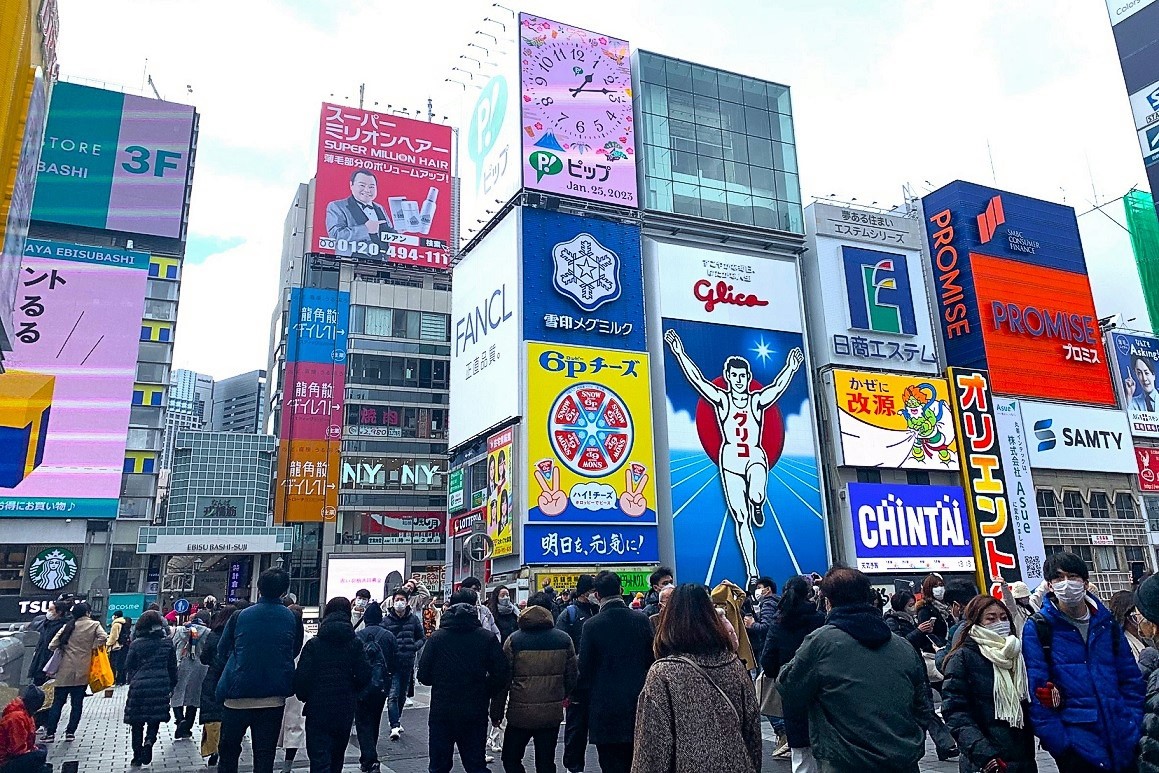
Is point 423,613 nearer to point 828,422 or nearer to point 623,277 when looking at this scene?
point 623,277

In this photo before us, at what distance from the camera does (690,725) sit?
3.70m

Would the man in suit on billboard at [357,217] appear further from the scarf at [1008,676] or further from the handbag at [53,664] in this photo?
the scarf at [1008,676]

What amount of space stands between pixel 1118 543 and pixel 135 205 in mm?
55227

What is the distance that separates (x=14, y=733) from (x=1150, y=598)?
19.4ft

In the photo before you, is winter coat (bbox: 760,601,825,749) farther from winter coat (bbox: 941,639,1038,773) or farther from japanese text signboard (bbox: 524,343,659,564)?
japanese text signboard (bbox: 524,343,659,564)

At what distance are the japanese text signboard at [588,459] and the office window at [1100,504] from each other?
23.4 meters

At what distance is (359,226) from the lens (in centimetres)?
5566

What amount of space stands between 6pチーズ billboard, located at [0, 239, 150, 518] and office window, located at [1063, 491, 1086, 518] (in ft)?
154

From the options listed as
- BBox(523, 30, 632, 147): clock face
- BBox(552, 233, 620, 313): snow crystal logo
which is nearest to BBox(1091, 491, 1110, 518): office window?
BBox(552, 233, 620, 313): snow crystal logo

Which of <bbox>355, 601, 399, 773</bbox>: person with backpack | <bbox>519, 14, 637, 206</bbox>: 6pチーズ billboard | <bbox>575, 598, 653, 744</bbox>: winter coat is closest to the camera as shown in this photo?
<bbox>575, 598, 653, 744</bbox>: winter coat

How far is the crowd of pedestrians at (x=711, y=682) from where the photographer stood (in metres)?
3.83

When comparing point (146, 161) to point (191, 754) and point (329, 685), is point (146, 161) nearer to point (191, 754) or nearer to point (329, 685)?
point (191, 754)

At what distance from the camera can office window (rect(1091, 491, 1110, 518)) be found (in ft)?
131

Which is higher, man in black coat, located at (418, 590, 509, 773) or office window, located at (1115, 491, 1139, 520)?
office window, located at (1115, 491, 1139, 520)
